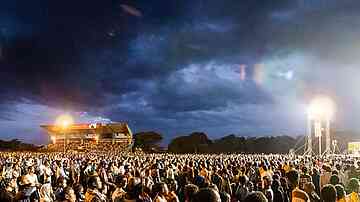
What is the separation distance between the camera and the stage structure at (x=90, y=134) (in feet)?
246

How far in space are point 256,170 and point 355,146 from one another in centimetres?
3320

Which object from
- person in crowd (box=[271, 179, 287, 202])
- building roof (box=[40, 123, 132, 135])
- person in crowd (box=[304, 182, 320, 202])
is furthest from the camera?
building roof (box=[40, 123, 132, 135])

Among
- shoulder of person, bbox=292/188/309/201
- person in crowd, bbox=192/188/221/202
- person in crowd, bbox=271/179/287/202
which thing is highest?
person in crowd, bbox=192/188/221/202

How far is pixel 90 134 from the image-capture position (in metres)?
78.2

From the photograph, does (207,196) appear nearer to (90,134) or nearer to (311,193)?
(311,193)

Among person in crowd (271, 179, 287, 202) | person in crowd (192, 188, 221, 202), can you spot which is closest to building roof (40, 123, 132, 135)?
person in crowd (271, 179, 287, 202)

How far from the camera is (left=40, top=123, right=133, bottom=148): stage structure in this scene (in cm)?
7512

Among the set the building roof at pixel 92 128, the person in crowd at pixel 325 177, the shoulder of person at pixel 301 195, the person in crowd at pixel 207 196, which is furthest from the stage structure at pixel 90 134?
the person in crowd at pixel 207 196

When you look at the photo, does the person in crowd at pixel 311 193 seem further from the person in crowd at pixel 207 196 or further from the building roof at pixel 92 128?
the building roof at pixel 92 128

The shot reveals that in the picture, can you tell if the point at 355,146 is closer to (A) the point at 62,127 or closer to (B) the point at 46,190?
(B) the point at 46,190

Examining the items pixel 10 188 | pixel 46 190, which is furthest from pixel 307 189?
pixel 10 188

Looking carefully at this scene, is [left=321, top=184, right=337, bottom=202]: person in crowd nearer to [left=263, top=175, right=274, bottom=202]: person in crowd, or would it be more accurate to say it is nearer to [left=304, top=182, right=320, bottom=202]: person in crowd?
[left=263, top=175, right=274, bottom=202]: person in crowd

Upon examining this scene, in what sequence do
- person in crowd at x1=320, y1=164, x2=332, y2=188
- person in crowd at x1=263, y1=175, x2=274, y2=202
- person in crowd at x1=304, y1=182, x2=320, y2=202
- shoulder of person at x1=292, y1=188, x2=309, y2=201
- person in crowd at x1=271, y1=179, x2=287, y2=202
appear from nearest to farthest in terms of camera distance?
shoulder of person at x1=292, y1=188, x2=309, y2=201 < person in crowd at x1=263, y1=175, x2=274, y2=202 < person in crowd at x1=304, y1=182, x2=320, y2=202 < person in crowd at x1=271, y1=179, x2=287, y2=202 < person in crowd at x1=320, y1=164, x2=332, y2=188

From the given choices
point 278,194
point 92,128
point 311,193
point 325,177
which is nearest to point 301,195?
point 311,193
